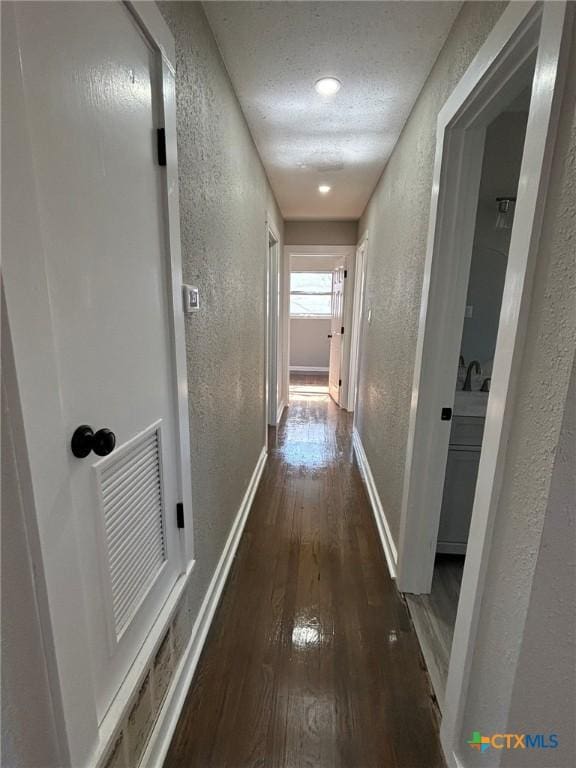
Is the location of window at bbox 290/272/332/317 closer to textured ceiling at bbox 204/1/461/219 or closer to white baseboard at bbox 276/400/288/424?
white baseboard at bbox 276/400/288/424

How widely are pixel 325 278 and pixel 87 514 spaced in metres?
7.24

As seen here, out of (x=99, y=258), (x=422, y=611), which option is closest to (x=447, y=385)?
(x=422, y=611)

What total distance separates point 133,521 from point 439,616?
1461 mm

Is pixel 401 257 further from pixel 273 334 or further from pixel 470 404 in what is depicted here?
pixel 273 334

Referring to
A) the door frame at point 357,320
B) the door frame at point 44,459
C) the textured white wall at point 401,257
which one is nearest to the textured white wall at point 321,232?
the door frame at point 357,320

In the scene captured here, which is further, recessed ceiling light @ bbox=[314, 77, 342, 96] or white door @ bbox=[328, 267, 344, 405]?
white door @ bbox=[328, 267, 344, 405]

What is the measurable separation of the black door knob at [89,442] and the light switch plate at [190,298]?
1.97 ft

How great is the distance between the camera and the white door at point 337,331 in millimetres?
4781

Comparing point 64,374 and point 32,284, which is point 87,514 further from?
point 32,284

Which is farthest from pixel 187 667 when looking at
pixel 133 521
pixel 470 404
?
pixel 470 404

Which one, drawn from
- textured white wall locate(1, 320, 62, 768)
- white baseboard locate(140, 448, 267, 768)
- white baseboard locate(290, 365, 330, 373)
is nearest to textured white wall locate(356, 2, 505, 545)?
white baseboard locate(140, 448, 267, 768)

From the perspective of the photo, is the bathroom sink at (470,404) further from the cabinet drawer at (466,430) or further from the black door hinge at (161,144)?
the black door hinge at (161,144)

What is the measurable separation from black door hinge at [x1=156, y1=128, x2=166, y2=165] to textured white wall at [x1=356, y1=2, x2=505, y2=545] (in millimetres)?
1001

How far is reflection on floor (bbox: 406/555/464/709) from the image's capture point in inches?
53.0
